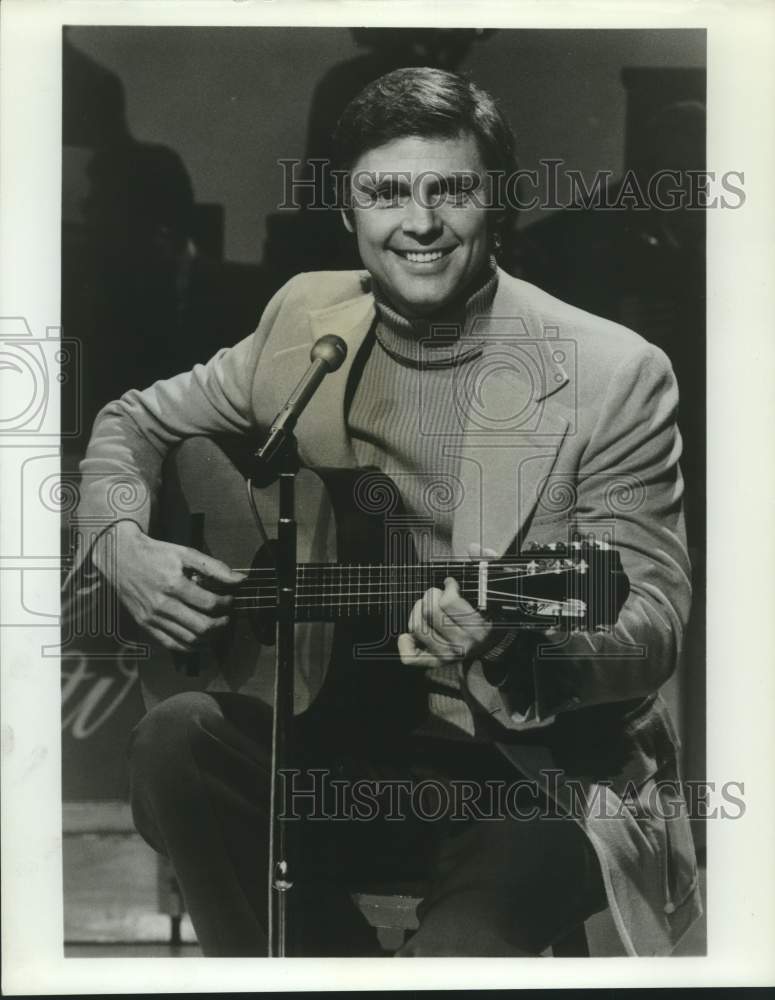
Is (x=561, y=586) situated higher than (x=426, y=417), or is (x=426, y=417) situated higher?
(x=426, y=417)

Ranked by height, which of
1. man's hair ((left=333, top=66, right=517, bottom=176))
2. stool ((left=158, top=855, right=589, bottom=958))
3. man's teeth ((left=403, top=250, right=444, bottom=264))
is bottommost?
stool ((left=158, top=855, right=589, bottom=958))

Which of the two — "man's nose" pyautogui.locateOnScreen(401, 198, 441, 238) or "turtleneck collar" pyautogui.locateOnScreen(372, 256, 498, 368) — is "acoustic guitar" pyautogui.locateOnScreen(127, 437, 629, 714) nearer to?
"turtleneck collar" pyautogui.locateOnScreen(372, 256, 498, 368)

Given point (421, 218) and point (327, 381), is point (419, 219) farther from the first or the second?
point (327, 381)

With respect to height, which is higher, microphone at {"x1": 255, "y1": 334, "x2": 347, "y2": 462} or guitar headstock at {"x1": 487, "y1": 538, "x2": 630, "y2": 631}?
microphone at {"x1": 255, "y1": 334, "x2": 347, "y2": 462}

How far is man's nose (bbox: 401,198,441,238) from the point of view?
2820 millimetres

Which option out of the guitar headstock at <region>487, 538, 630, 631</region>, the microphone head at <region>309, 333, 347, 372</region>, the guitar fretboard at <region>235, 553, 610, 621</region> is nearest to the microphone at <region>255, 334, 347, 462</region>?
the microphone head at <region>309, 333, 347, 372</region>

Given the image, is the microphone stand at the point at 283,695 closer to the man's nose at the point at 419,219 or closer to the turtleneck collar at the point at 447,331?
the turtleneck collar at the point at 447,331

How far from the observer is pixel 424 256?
2.84 meters

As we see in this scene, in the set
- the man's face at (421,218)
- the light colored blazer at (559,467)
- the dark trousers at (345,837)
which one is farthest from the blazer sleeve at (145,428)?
the dark trousers at (345,837)

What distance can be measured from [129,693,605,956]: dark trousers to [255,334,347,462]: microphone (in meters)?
0.73

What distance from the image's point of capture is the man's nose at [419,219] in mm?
2820

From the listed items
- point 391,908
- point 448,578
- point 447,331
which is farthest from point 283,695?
point 447,331

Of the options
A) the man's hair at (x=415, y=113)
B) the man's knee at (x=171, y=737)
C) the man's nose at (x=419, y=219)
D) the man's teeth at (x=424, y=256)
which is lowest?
the man's knee at (x=171, y=737)

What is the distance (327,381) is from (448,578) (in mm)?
659
